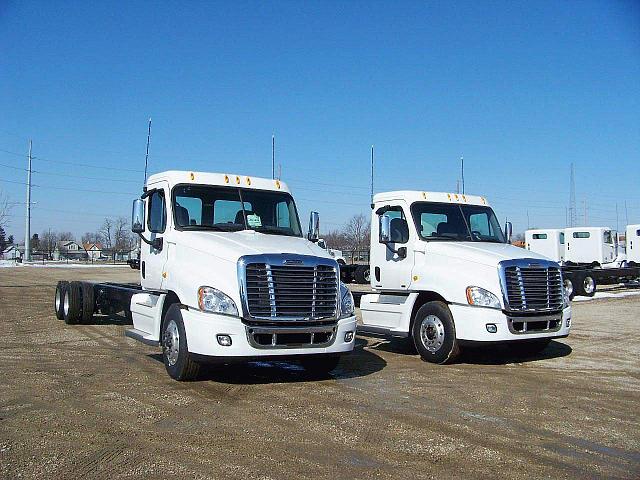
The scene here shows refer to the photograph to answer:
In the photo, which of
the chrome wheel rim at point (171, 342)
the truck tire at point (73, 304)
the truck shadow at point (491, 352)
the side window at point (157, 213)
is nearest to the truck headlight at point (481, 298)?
the truck shadow at point (491, 352)

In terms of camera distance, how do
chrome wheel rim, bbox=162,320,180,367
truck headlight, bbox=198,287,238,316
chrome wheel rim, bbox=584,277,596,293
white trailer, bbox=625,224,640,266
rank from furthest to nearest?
white trailer, bbox=625,224,640,266, chrome wheel rim, bbox=584,277,596,293, chrome wheel rim, bbox=162,320,180,367, truck headlight, bbox=198,287,238,316

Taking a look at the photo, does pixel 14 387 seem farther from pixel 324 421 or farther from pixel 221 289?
pixel 324 421

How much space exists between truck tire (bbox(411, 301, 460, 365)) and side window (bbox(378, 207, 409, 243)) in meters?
1.31

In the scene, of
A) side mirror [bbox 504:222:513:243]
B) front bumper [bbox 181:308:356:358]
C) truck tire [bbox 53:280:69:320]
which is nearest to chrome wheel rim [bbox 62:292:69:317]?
truck tire [bbox 53:280:69:320]

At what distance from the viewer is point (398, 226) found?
11094 mm

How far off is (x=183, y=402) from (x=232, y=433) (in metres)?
1.37

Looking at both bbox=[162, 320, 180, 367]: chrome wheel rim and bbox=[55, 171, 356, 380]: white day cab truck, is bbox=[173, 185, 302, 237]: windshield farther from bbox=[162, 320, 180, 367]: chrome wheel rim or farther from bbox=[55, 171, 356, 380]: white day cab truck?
bbox=[162, 320, 180, 367]: chrome wheel rim

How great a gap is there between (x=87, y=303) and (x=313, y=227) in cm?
651

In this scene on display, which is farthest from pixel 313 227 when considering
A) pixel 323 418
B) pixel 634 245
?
pixel 634 245

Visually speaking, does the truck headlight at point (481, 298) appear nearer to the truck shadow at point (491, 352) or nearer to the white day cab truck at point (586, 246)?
the truck shadow at point (491, 352)

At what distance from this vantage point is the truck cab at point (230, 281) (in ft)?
25.1

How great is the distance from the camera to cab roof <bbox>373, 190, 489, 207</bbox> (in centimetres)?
1116

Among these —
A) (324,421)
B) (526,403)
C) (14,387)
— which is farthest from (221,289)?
(526,403)

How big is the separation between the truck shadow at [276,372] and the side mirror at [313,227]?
1946 millimetres
